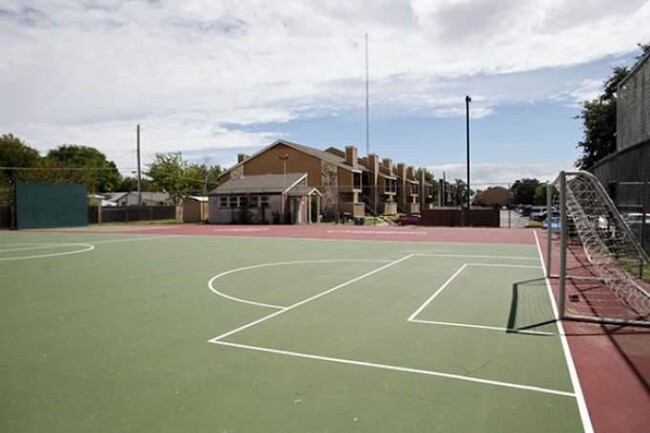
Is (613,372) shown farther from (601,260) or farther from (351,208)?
(351,208)

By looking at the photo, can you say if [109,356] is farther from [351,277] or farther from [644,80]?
[644,80]

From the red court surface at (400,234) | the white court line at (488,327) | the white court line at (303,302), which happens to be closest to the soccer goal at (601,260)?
the white court line at (488,327)

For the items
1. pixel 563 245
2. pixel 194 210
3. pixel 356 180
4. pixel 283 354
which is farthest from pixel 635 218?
pixel 194 210

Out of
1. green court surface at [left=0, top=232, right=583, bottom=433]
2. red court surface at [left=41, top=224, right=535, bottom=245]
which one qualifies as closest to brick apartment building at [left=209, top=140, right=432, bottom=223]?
red court surface at [left=41, top=224, right=535, bottom=245]

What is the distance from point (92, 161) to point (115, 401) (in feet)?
292

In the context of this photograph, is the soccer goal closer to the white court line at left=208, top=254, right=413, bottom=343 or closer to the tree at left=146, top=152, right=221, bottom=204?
the white court line at left=208, top=254, right=413, bottom=343

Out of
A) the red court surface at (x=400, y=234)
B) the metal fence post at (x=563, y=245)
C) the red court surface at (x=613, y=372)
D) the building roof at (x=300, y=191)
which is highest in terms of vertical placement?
the building roof at (x=300, y=191)

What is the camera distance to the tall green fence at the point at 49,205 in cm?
3403

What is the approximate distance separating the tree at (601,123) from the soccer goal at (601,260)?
27537 millimetres

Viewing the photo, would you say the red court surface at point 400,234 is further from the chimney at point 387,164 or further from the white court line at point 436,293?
the chimney at point 387,164

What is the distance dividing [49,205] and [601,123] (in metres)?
40.9

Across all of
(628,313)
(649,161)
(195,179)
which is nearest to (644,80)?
(649,161)

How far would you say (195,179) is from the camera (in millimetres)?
60156

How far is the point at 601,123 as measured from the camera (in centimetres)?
3447
